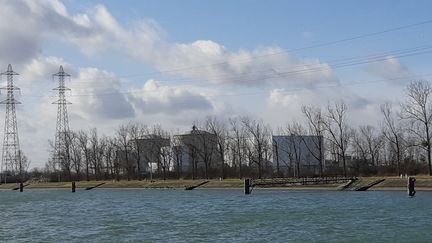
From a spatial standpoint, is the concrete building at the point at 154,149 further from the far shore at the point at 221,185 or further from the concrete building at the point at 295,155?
the concrete building at the point at 295,155

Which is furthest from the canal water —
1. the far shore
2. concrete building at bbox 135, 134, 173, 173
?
concrete building at bbox 135, 134, 173, 173

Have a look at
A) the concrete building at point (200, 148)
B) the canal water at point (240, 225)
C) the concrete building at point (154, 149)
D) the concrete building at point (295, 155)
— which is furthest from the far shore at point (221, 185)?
the canal water at point (240, 225)

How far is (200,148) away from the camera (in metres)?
134

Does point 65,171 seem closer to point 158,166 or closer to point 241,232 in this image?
point 158,166

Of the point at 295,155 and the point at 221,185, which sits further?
the point at 295,155

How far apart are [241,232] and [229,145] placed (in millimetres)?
92518

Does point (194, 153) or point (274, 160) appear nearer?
point (194, 153)

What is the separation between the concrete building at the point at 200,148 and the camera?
12812 centimetres

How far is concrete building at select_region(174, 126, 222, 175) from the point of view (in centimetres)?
12812

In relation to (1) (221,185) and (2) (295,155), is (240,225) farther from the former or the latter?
(2) (295,155)

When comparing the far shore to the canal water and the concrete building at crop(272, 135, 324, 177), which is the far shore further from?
the canal water

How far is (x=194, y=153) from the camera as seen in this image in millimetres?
128125

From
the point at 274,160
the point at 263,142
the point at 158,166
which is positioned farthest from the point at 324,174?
the point at 158,166

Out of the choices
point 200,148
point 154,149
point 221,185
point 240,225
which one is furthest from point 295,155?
point 240,225
